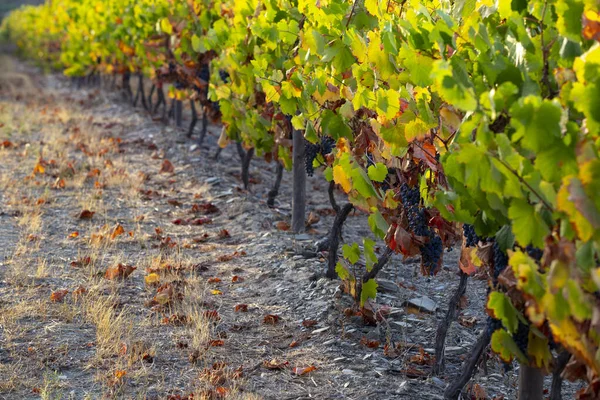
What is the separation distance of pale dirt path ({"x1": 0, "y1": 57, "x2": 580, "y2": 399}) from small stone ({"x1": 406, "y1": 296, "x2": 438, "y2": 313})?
0.33 ft

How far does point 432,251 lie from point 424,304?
1.13 metres

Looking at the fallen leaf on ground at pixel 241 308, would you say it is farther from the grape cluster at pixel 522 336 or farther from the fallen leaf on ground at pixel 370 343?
the grape cluster at pixel 522 336

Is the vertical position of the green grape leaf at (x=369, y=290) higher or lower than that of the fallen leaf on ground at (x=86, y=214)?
higher

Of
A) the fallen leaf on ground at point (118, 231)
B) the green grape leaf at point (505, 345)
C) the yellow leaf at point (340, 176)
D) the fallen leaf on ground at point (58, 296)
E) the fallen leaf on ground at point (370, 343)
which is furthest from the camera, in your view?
the fallen leaf on ground at point (118, 231)

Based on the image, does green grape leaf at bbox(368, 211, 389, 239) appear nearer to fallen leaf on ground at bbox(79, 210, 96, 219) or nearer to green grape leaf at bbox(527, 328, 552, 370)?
green grape leaf at bbox(527, 328, 552, 370)

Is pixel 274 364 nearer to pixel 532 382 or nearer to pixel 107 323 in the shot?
pixel 107 323

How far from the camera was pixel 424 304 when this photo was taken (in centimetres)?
501

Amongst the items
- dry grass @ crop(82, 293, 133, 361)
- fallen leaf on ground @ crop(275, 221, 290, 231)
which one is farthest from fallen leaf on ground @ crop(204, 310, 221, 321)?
fallen leaf on ground @ crop(275, 221, 290, 231)

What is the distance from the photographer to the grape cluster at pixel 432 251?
13.0 ft

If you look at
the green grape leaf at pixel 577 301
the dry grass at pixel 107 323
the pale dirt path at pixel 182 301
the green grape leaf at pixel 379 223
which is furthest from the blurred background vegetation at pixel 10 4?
the green grape leaf at pixel 577 301

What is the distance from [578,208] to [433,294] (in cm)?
336

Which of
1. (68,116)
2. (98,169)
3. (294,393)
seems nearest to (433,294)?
(294,393)

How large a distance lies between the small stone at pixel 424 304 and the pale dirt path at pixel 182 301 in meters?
0.10

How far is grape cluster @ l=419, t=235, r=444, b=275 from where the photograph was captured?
3951 millimetres
